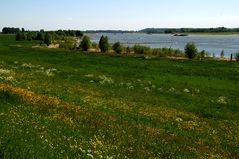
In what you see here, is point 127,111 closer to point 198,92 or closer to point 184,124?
point 184,124

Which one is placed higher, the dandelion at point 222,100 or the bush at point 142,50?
the bush at point 142,50

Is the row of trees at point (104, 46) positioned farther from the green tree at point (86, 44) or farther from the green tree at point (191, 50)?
the green tree at point (191, 50)

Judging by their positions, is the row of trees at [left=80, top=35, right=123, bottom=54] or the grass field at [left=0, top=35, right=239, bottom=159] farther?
the row of trees at [left=80, top=35, right=123, bottom=54]

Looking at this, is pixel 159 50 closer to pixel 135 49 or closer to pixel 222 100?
pixel 135 49

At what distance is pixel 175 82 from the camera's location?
1820 inches

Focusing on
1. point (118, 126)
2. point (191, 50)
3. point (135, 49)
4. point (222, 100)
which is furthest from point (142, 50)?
point (118, 126)

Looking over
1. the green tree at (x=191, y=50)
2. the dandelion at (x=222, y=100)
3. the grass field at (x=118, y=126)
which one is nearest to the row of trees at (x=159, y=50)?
the green tree at (x=191, y=50)

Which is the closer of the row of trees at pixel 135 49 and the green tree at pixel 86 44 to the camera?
the row of trees at pixel 135 49

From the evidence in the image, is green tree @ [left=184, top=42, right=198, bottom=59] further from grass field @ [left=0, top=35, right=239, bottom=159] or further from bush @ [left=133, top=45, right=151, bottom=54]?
grass field @ [left=0, top=35, right=239, bottom=159]

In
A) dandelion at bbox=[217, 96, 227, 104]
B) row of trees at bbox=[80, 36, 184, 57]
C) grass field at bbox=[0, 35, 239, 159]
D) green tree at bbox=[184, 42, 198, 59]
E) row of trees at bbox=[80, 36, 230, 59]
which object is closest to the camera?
grass field at bbox=[0, 35, 239, 159]

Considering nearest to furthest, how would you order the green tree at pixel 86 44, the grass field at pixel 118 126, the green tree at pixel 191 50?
the grass field at pixel 118 126 < the green tree at pixel 191 50 < the green tree at pixel 86 44

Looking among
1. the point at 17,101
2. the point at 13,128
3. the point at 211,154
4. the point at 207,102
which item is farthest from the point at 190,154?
the point at 207,102

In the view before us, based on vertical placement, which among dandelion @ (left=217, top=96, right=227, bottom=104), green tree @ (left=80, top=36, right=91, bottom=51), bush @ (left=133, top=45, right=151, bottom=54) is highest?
green tree @ (left=80, top=36, right=91, bottom=51)

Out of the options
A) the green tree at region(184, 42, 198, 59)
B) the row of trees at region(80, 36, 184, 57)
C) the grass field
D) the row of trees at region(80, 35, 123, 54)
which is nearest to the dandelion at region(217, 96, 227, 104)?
the grass field
